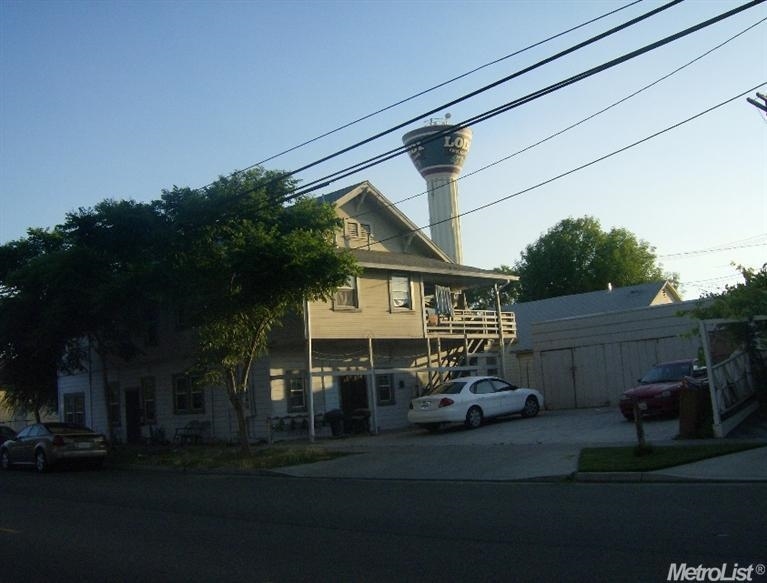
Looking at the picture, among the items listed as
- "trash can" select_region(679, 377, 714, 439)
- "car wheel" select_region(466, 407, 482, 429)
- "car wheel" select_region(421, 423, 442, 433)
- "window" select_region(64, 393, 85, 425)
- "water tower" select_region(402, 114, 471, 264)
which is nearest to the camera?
"trash can" select_region(679, 377, 714, 439)

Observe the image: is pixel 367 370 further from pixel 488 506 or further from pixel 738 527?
pixel 738 527

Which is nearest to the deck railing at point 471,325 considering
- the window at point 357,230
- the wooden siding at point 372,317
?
the wooden siding at point 372,317

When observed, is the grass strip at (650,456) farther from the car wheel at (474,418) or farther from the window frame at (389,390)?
the window frame at (389,390)

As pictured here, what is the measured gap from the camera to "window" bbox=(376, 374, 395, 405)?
28.8m

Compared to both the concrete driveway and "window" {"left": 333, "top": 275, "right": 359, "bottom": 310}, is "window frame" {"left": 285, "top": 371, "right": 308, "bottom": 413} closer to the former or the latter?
the concrete driveway

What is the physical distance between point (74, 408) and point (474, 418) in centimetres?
2130

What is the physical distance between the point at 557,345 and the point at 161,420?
1517cm

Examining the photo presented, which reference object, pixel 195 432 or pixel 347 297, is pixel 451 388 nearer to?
pixel 347 297

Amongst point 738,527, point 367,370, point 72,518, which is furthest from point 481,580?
point 367,370

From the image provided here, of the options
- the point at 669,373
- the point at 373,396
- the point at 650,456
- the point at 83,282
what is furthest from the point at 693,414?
the point at 83,282

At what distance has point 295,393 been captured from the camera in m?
26.4

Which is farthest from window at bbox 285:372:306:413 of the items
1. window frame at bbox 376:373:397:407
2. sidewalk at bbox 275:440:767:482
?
sidewalk at bbox 275:440:767:482

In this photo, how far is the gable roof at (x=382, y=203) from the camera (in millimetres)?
28781

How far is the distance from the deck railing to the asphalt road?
595 inches
